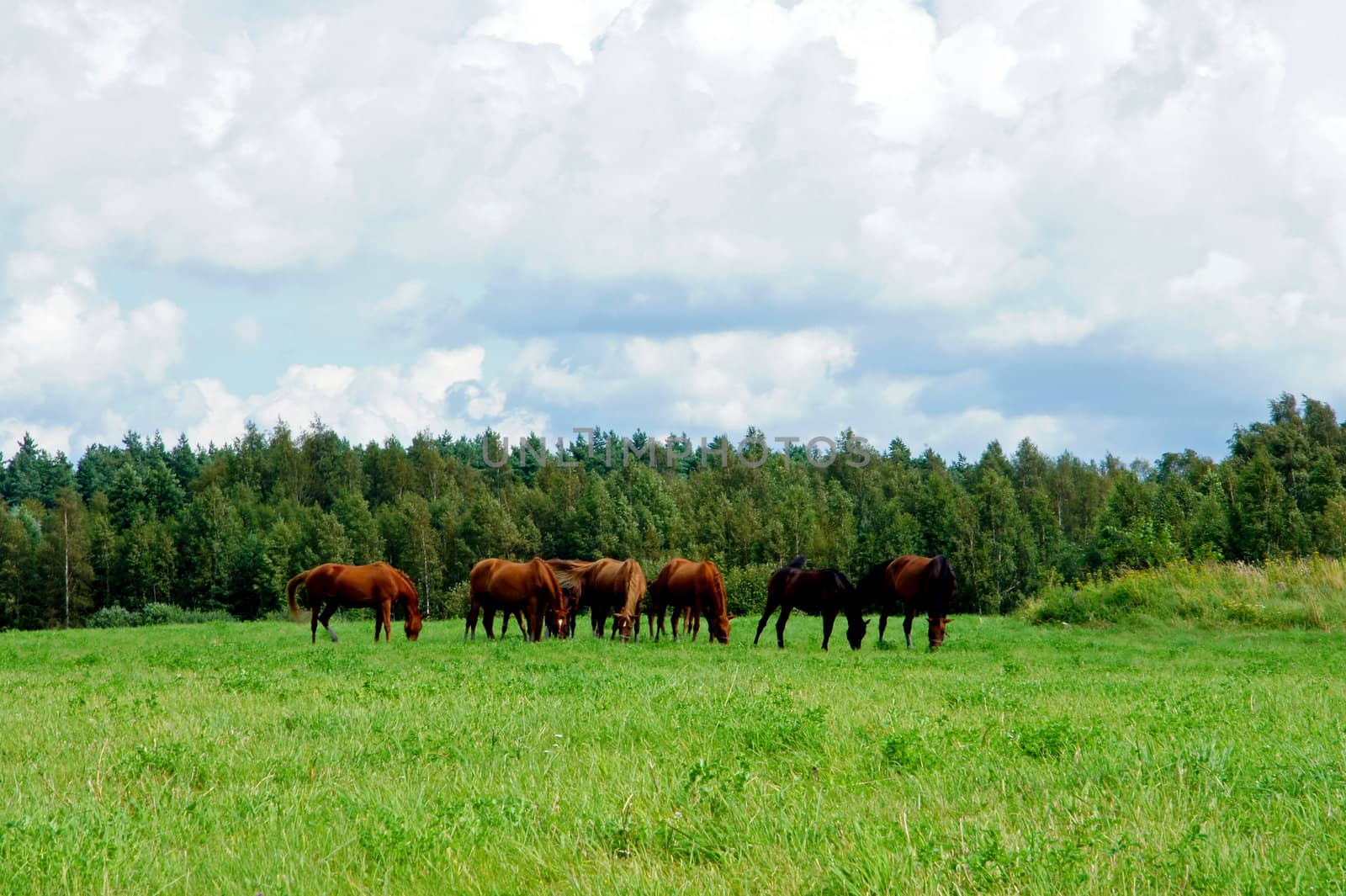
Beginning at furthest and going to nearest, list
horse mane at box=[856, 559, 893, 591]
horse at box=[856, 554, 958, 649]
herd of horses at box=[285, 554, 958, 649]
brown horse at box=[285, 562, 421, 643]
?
1. brown horse at box=[285, 562, 421, 643]
2. horse mane at box=[856, 559, 893, 591]
3. herd of horses at box=[285, 554, 958, 649]
4. horse at box=[856, 554, 958, 649]

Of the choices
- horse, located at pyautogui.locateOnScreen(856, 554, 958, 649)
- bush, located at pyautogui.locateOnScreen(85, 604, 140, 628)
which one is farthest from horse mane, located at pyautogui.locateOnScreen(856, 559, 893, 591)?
bush, located at pyautogui.locateOnScreen(85, 604, 140, 628)

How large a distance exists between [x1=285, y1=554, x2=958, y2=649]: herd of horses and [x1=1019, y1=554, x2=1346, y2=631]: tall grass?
7.09m

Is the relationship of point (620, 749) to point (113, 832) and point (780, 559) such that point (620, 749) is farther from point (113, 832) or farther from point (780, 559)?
point (780, 559)


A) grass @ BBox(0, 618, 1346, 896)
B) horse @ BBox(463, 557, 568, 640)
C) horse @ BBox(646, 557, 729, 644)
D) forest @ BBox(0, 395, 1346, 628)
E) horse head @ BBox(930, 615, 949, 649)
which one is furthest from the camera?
forest @ BBox(0, 395, 1346, 628)

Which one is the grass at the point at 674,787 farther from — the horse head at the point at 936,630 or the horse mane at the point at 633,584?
the horse mane at the point at 633,584

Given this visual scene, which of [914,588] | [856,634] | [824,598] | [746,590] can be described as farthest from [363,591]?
[746,590]

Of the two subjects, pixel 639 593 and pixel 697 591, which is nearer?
pixel 639 593

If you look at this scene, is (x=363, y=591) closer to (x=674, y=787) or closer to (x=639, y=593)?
(x=639, y=593)

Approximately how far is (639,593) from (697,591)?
132cm

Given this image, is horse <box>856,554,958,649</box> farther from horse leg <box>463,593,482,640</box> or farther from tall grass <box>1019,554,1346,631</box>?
horse leg <box>463,593,482,640</box>

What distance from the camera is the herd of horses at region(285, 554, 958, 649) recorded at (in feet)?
66.8

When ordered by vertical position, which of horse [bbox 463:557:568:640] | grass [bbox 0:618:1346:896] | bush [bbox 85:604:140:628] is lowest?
bush [bbox 85:604:140:628]

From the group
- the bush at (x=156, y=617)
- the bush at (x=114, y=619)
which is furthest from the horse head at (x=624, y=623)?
the bush at (x=114, y=619)

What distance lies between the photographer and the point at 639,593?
75.4ft
